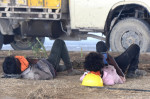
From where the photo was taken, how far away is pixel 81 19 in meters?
7.80

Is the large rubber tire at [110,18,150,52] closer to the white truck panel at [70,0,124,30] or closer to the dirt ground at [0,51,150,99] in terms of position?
the white truck panel at [70,0,124,30]

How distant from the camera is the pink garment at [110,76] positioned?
14.1 feet

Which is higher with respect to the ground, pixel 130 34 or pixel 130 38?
pixel 130 34

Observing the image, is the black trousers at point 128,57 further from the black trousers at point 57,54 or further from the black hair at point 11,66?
the black hair at point 11,66

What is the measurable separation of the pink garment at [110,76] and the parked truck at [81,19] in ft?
9.68

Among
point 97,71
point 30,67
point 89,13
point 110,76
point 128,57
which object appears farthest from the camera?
point 89,13

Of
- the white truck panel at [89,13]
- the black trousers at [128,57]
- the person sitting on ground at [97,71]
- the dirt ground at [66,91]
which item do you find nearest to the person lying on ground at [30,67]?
the dirt ground at [66,91]

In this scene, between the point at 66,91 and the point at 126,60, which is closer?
the point at 66,91

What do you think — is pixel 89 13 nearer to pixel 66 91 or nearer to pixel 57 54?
pixel 57 54

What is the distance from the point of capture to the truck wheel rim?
723 cm

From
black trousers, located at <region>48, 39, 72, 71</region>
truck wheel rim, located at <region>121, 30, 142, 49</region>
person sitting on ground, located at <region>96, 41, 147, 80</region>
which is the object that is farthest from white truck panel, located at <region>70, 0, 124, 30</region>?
person sitting on ground, located at <region>96, 41, 147, 80</region>

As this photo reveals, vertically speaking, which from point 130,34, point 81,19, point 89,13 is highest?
point 89,13

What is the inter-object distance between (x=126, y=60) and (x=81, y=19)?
10.9ft

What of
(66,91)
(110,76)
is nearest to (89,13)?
(110,76)
